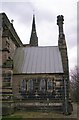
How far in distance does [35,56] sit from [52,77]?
5.13 m

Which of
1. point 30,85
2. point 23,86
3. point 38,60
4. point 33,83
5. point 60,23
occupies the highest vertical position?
point 60,23

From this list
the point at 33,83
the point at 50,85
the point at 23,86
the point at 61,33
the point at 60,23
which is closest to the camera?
the point at 50,85

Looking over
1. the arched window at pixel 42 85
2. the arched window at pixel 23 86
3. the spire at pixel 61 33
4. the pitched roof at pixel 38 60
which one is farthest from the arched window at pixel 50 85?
the spire at pixel 61 33

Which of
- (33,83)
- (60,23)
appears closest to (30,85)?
(33,83)

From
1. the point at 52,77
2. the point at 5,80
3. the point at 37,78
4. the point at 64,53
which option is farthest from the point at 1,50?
the point at 64,53

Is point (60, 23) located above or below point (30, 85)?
above

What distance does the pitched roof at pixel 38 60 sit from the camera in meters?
24.0

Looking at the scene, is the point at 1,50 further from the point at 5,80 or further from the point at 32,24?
the point at 32,24

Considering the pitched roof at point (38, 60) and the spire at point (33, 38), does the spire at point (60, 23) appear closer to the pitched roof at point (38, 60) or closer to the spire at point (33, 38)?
the pitched roof at point (38, 60)

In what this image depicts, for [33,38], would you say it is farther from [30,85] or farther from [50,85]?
[50,85]

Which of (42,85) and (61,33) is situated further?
(61,33)

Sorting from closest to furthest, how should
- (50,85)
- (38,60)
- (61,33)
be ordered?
(50,85), (38,60), (61,33)

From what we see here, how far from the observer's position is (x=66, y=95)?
2238cm

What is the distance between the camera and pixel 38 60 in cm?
2591
